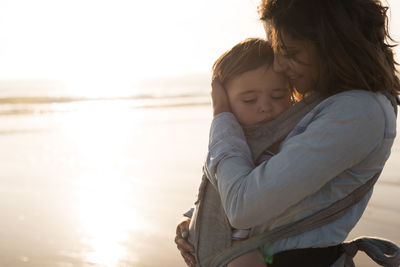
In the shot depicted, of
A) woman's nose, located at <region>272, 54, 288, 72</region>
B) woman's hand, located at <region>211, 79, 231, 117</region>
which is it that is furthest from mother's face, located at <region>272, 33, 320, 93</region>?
woman's hand, located at <region>211, 79, 231, 117</region>

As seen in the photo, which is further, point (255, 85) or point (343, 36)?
point (255, 85)

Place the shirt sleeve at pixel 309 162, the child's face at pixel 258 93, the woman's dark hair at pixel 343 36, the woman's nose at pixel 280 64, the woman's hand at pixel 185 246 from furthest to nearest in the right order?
the child's face at pixel 258 93 → the woman's hand at pixel 185 246 → the woman's nose at pixel 280 64 → the woman's dark hair at pixel 343 36 → the shirt sleeve at pixel 309 162

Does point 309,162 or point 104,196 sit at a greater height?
point 309,162

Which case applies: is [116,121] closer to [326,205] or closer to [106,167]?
[106,167]

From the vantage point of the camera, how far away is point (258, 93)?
2.12m

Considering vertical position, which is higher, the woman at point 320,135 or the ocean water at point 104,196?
the woman at point 320,135

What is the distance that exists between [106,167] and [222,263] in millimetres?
5108

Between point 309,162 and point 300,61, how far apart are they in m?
0.44

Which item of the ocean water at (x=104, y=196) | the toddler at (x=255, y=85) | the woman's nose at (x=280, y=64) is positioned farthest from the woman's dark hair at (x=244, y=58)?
the ocean water at (x=104, y=196)

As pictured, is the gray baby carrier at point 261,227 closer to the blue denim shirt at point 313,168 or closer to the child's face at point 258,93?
the blue denim shirt at point 313,168

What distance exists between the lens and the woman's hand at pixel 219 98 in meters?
2.01

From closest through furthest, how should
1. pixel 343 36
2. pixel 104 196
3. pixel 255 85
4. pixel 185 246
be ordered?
pixel 343 36, pixel 185 246, pixel 255 85, pixel 104 196

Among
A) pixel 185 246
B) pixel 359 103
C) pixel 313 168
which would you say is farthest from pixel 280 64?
pixel 185 246

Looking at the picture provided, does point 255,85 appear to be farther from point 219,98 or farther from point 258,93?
point 219,98
